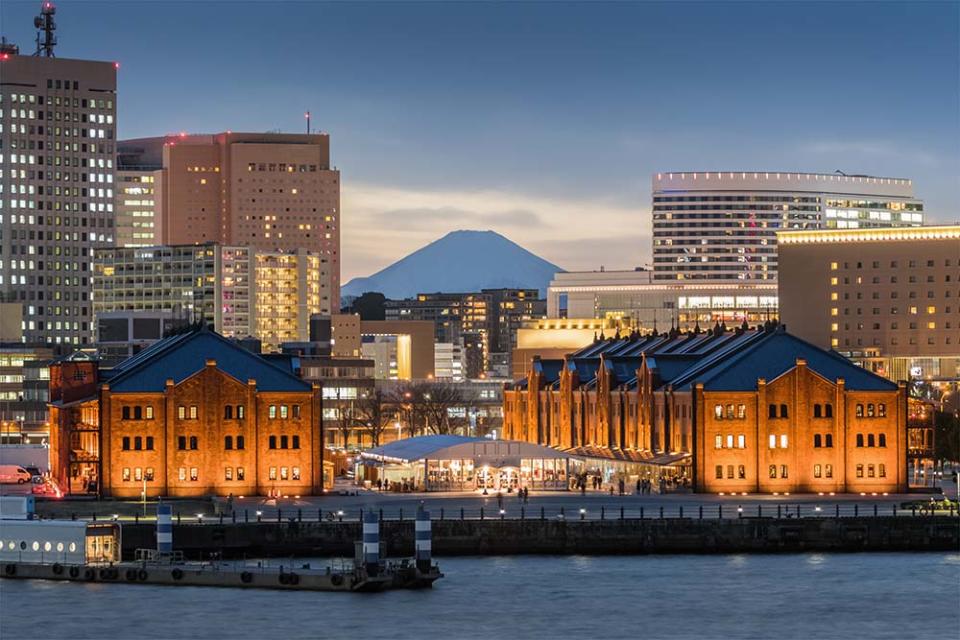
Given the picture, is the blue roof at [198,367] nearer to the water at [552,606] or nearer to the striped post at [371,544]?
the water at [552,606]

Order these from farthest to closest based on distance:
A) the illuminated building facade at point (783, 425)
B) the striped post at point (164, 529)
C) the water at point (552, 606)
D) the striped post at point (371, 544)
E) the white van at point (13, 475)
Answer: the white van at point (13, 475) < the illuminated building facade at point (783, 425) < the striped post at point (164, 529) < the striped post at point (371, 544) < the water at point (552, 606)

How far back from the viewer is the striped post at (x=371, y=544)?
10244 cm

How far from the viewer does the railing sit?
119 metres

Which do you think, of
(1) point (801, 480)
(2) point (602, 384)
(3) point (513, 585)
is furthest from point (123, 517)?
(2) point (602, 384)

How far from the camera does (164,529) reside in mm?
110062

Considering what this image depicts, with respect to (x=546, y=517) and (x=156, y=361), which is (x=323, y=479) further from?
(x=546, y=517)

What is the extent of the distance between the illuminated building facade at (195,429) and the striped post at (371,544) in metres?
32.1

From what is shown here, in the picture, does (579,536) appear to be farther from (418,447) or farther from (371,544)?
(418,447)

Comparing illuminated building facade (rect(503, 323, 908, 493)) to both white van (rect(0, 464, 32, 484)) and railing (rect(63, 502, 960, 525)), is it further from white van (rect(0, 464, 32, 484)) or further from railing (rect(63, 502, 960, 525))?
white van (rect(0, 464, 32, 484))

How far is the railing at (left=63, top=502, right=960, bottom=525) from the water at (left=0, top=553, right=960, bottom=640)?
7113 millimetres

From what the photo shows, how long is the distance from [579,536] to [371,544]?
17.2 metres

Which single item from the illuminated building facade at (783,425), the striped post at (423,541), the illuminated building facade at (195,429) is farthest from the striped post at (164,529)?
the illuminated building facade at (783,425)

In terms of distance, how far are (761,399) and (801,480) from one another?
5.55 metres

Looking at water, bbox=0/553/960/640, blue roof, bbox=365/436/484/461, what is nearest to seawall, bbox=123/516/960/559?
water, bbox=0/553/960/640
